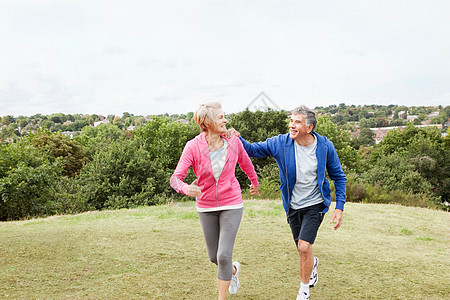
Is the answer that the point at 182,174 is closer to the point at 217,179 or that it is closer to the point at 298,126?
the point at 217,179

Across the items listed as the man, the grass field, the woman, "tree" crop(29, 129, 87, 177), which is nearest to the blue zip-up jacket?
the man

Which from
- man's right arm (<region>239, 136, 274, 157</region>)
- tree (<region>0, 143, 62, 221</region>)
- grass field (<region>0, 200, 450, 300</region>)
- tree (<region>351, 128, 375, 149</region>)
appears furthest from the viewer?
tree (<region>351, 128, 375, 149</region>)

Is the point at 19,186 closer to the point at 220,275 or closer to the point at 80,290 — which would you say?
the point at 80,290

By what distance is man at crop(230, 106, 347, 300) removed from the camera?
4402 millimetres

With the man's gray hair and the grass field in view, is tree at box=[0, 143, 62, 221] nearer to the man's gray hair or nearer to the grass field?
the grass field

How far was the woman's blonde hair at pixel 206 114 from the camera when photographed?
3.92m

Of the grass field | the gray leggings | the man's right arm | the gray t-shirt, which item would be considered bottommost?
the grass field

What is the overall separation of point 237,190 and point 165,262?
126 inches

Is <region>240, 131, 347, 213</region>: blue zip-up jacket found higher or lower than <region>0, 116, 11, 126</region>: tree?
lower

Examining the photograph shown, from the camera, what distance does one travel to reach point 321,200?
445cm

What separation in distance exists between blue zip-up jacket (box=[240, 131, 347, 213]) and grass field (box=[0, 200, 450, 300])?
156 cm

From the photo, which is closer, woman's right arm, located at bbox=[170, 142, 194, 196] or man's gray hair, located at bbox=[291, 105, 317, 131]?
woman's right arm, located at bbox=[170, 142, 194, 196]

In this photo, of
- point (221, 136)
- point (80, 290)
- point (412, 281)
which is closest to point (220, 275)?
point (221, 136)

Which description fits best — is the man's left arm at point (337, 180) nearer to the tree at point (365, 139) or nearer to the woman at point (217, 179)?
the woman at point (217, 179)
